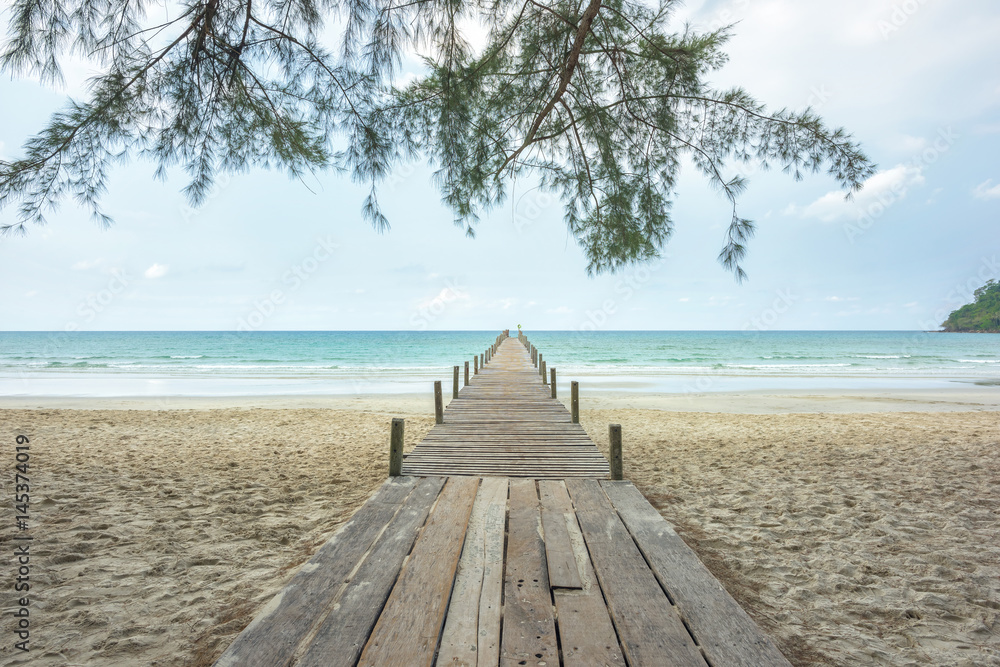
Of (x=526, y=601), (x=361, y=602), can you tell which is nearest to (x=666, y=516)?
(x=526, y=601)

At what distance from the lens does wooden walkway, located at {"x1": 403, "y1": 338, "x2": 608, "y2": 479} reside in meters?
4.32

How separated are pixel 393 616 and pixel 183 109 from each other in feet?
11.9

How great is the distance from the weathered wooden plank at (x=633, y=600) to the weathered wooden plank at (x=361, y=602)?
109 centimetres

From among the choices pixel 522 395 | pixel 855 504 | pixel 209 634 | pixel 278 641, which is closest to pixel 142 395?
pixel 522 395

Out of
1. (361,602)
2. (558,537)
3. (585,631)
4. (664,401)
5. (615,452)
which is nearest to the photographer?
(585,631)

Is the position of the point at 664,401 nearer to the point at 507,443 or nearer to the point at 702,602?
the point at 507,443

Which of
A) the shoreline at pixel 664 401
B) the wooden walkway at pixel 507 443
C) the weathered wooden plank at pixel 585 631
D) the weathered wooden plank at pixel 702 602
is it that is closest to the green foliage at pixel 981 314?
the shoreline at pixel 664 401

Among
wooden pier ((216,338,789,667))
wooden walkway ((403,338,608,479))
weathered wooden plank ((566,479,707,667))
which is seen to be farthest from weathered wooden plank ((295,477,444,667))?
wooden walkway ((403,338,608,479))

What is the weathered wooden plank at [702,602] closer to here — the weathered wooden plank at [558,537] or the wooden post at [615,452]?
the weathered wooden plank at [558,537]

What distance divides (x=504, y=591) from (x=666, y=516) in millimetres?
2841

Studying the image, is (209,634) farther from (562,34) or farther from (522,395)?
(522,395)

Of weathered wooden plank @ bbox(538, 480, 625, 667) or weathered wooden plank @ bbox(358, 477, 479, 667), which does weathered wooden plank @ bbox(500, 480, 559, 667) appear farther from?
weathered wooden plank @ bbox(358, 477, 479, 667)

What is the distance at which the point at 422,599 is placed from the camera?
83.8 inches

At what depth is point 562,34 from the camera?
3.55 metres
